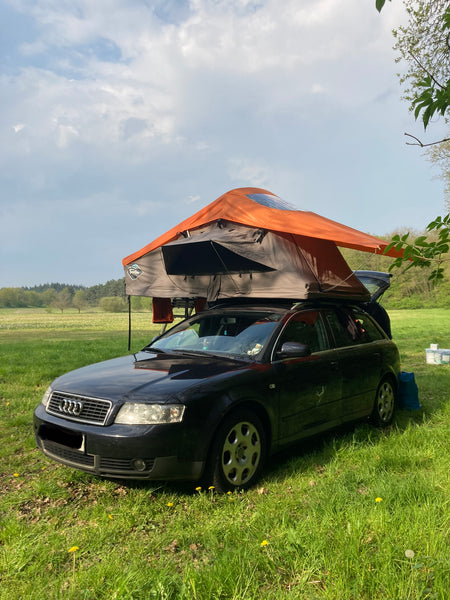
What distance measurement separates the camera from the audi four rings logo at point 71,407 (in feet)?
12.0

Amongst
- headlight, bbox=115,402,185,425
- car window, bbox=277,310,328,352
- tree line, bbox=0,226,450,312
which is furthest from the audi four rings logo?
tree line, bbox=0,226,450,312

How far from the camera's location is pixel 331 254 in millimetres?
6109

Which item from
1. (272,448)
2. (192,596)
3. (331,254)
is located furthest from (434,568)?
(331,254)

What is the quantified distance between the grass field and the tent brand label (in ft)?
11.3

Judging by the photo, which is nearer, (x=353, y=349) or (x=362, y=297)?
(x=353, y=349)

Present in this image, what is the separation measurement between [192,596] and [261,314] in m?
2.94

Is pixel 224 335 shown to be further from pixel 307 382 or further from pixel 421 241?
pixel 421 241

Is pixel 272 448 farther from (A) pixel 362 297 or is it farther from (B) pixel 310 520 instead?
(A) pixel 362 297

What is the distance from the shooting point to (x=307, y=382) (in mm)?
4492

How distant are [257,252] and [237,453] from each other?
112 inches

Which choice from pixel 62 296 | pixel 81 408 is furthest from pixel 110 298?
pixel 81 408

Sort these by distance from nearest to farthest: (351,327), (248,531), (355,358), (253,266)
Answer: (248,531) → (355,358) → (351,327) → (253,266)

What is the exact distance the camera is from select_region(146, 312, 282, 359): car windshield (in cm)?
451

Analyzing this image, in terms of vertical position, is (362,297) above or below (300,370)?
above
